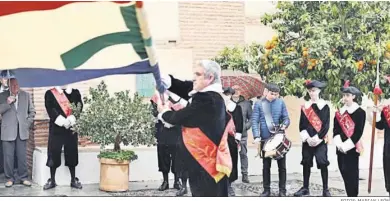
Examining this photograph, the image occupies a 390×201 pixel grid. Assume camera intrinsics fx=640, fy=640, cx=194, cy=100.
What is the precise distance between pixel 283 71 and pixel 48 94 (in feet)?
7.62

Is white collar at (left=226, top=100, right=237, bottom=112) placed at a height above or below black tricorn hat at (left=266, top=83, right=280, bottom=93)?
below

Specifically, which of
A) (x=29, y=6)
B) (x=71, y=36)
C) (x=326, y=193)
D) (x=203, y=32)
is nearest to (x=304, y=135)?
(x=326, y=193)

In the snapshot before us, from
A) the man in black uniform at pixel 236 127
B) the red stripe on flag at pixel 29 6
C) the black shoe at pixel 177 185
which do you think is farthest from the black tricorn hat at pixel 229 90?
the red stripe on flag at pixel 29 6

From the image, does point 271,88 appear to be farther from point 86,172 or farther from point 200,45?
point 86,172

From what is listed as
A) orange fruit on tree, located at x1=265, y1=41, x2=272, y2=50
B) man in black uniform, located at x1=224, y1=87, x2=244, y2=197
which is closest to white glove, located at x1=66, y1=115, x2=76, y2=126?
man in black uniform, located at x1=224, y1=87, x2=244, y2=197

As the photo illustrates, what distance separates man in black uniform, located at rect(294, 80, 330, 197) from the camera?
20.7ft

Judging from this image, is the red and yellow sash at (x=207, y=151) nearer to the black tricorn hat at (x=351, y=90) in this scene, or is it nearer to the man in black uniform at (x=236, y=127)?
the man in black uniform at (x=236, y=127)

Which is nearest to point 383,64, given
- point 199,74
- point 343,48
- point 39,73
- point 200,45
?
point 343,48

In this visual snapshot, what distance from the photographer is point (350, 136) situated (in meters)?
6.07

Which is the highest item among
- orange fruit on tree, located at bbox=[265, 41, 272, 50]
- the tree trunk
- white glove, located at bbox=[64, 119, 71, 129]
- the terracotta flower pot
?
orange fruit on tree, located at bbox=[265, 41, 272, 50]

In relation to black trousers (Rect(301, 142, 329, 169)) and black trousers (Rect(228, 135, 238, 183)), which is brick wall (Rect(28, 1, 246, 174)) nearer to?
black trousers (Rect(228, 135, 238, 183))

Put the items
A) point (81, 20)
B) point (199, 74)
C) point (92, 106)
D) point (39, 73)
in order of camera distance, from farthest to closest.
→ point (92, 106)
point (199, 74)
point (39, 73)
point (81, 20)

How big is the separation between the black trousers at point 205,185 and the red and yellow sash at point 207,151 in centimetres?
4

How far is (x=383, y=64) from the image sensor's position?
6273mm
